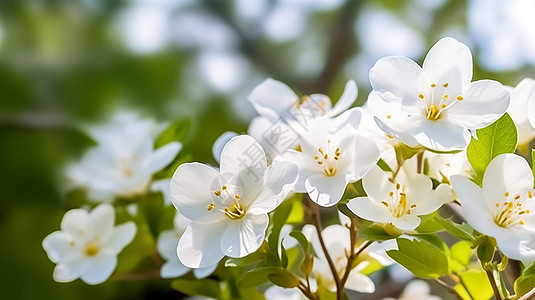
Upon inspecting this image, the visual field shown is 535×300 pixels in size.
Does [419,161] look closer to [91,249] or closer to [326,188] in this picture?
[326,188]

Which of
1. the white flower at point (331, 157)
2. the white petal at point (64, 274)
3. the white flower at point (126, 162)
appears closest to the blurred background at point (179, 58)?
the white flower at point (126, 162)

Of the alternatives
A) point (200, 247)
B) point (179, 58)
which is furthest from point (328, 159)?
point (179, 58)

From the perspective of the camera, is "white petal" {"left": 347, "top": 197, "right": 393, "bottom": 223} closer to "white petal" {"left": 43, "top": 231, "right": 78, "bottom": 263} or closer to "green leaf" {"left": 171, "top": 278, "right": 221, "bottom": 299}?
"green leaf" {"left": 171, "top": 278, "right": 221, "bottom": 299}

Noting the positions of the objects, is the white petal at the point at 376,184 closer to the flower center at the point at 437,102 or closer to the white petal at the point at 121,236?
the flower center at the point at 437,102

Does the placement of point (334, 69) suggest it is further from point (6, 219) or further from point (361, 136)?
point (361, 136)

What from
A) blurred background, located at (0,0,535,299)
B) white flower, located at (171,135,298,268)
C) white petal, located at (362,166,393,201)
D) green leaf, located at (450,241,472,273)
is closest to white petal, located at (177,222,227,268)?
white flower, located at (171,135,298,268)
